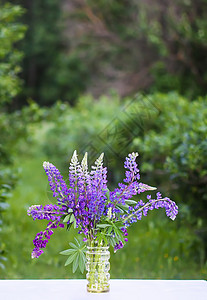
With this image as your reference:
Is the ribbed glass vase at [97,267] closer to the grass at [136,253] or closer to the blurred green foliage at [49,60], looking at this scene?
the grass at [136,253]

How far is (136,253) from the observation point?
4.34 meters

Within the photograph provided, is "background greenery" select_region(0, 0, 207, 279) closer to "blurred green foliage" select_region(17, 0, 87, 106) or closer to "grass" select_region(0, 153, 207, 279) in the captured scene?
"grass" select_region(0, 153, 207, 279)

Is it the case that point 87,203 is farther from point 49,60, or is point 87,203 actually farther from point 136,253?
point 49,60

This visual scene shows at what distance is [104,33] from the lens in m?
10.2

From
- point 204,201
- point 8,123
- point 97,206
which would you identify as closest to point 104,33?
point 8,123

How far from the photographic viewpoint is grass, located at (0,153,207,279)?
3.83 metres

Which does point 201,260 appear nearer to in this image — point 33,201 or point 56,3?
point 33,201
